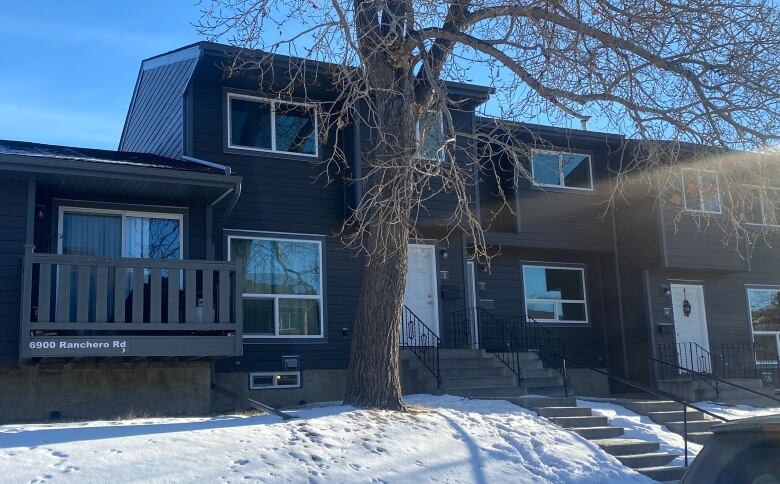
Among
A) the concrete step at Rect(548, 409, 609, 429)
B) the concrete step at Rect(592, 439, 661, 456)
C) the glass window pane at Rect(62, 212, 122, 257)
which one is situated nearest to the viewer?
the concrete step at Rect(592, 439, 661, 456)

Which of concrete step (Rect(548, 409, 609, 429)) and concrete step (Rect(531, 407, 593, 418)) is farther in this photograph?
concrete step (Rect(531, 407, 593, 418))

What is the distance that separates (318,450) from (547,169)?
12471 mm

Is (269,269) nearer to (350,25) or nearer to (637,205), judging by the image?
(350,25)

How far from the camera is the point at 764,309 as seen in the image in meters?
22.4

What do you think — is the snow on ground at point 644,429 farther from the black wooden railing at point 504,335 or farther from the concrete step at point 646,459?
Result: the black wooden railing at point 504,335

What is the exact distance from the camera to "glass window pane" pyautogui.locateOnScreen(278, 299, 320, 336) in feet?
52.2

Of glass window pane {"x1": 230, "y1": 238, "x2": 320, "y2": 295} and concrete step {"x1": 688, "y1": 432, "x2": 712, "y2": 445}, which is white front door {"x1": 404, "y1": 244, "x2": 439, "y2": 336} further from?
concrete step {"x1": 688, "y1": 432, "x2": 712, "y2": 445}

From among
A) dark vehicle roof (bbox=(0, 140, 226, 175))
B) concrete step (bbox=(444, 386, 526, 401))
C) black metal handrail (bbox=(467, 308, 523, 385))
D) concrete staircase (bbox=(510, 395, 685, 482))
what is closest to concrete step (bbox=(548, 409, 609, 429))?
concrete staircase (bbox=(510, 395, 685, 482))

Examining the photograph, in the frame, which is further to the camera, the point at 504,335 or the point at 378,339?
the point at 504,335

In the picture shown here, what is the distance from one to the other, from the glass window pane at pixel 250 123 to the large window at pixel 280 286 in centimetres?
189

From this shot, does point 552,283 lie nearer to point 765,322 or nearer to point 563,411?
point 765,322

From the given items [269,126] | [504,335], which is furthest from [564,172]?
[269,126]

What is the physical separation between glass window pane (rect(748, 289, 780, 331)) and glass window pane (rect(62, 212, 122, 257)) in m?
15.7

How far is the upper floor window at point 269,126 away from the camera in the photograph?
1627 cm
